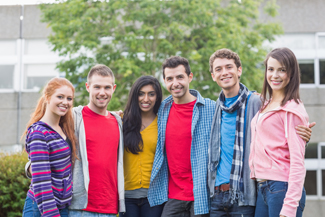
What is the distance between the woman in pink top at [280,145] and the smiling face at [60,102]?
5.66 ft

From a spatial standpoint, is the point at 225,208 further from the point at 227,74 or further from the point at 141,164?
the point at 227,74

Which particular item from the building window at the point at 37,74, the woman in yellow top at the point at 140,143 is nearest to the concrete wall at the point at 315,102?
the building window at the point at 37,74

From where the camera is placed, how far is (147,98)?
3.99m

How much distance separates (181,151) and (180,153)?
0.9 inches

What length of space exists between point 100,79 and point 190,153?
1229 millimetres

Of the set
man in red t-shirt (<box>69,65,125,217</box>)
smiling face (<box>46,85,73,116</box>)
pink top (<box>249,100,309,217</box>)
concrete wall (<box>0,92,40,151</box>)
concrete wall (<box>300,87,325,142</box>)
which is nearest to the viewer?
pink top (<box>249,100,309,217</box>)

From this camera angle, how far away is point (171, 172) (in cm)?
379

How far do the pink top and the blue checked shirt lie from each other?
69 centimetres

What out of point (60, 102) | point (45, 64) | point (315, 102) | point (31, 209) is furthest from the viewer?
point (45, 64)

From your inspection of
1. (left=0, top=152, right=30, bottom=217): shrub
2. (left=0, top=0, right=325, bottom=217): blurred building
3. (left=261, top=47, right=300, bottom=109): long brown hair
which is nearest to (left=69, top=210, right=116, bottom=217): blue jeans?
(left=261, top=47, right=300, bottom=109): long brown hair

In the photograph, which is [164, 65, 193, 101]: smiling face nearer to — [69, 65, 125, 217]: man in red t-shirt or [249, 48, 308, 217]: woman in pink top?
[69, 65, 125, 217]: man in red t-shirt

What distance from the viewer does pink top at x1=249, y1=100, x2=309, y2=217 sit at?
2.65 metres

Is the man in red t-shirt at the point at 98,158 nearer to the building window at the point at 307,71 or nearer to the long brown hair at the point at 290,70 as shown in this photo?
the long brown hair at the point at 290,70

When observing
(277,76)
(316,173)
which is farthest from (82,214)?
(316,173)
